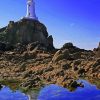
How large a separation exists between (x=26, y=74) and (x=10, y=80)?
1.88 meters

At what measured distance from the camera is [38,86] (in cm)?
3028

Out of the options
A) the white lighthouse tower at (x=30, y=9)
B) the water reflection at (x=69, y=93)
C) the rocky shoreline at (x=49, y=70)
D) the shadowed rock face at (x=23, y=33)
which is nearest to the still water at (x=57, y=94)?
the water reflection at (x=69, y=93)

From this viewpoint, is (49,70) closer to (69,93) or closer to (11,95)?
(11,95)

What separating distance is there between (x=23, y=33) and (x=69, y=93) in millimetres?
56870

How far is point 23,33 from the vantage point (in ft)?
270

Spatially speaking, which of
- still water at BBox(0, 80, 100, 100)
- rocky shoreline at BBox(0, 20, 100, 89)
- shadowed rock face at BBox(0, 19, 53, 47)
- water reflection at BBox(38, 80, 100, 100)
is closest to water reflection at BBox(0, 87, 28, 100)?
still water at BBox(0, 80, 100, 100)

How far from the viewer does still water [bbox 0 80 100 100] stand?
25166 millimetres

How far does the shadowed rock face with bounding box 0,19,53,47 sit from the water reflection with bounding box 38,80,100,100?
52.9m

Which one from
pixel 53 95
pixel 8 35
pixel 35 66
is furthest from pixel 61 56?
pixel 8 35

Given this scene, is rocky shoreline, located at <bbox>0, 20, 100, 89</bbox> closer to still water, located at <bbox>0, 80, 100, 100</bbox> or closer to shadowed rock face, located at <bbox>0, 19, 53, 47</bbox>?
still water, located at <bbox>0, 80, 100, 100</bbox>

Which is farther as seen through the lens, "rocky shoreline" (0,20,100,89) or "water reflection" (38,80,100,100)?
"rocky shoreline" (0,20,100,89)

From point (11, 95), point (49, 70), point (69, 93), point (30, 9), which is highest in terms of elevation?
point (30, 9)

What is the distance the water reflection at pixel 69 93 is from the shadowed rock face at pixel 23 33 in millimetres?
52878

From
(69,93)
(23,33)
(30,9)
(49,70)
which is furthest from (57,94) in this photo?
(30,9)
